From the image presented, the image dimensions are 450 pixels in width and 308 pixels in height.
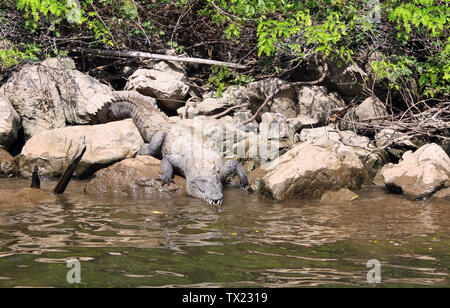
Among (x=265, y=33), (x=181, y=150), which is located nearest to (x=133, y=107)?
(x=181, y=150)

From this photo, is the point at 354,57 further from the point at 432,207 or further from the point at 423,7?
the point at 432,207

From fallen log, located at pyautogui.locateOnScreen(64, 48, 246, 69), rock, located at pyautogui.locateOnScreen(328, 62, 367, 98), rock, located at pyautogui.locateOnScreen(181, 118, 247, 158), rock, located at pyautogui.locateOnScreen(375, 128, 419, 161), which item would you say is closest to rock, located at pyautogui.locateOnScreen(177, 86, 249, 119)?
fallen log, located at pyautogui.locateOnScreen(64, 48, 246, 69)

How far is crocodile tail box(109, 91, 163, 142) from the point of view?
372 inches

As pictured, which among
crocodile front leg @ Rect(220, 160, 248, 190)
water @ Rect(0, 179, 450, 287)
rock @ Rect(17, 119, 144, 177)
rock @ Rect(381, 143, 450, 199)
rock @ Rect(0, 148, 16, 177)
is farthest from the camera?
rock @ Rect(0, 148, 16, 177)

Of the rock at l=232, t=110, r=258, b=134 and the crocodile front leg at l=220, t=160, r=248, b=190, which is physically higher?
the rock at l=232, t=110, r=258, b=134

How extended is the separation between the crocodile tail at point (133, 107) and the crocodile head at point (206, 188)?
2183mm

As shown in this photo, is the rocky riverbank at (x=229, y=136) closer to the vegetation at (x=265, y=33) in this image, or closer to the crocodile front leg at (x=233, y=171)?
the crocodile front leg at (x=233, y=171)

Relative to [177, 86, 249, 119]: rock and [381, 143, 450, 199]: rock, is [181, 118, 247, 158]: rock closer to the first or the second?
[177, 86, 249, 119]: rock

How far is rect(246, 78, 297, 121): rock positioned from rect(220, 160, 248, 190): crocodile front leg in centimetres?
231

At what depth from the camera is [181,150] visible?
27.8ft

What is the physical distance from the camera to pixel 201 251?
4.60 metres

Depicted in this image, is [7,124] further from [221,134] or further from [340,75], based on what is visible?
[340,75]
